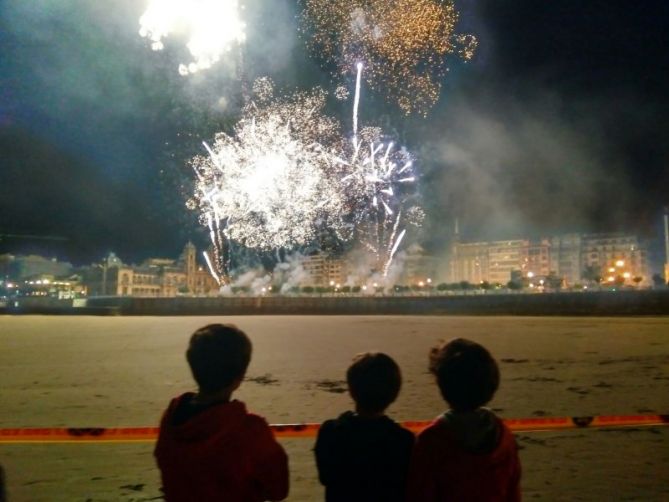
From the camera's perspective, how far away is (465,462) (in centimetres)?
216

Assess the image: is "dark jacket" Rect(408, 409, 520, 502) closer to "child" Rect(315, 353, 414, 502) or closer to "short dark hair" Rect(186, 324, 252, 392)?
"child" Rect(315, 353, 414, 502)

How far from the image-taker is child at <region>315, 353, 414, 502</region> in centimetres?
226

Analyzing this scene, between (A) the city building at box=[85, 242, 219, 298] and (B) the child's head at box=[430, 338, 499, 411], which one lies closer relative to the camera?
(B) the child's head at box=[430, 338, 499, 411]

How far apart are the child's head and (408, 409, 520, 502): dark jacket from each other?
0.19 feet

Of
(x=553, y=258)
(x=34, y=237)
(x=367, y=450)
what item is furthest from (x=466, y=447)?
(x=553, y=258)

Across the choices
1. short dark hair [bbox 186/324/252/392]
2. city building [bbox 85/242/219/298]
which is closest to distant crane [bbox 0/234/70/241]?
city building [bbox 85/242/219/298]

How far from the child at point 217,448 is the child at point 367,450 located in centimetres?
19

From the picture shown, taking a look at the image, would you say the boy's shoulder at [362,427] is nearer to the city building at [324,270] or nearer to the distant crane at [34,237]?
the city building at [324,270]

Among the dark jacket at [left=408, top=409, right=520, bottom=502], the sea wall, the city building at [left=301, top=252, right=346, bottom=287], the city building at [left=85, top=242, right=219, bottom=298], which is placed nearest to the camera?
the dark jacket at [left=408, top=409, right=520, bottom=502]

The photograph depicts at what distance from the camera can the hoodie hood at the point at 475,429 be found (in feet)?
7.11

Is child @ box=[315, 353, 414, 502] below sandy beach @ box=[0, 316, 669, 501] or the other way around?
the other way around

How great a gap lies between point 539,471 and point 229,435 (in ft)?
11.1

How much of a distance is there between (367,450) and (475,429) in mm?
402

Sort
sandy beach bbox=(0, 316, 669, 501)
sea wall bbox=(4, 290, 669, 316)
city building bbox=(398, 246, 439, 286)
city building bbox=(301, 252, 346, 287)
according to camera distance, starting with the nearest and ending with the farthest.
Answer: sandy beach bbox=(0, 316, 669, 501), sea wall bbox=(4, 290, 669, 316), city building bbox=(301, 252, 346, 287), city building bbox=(398, 246, 439, 286)
